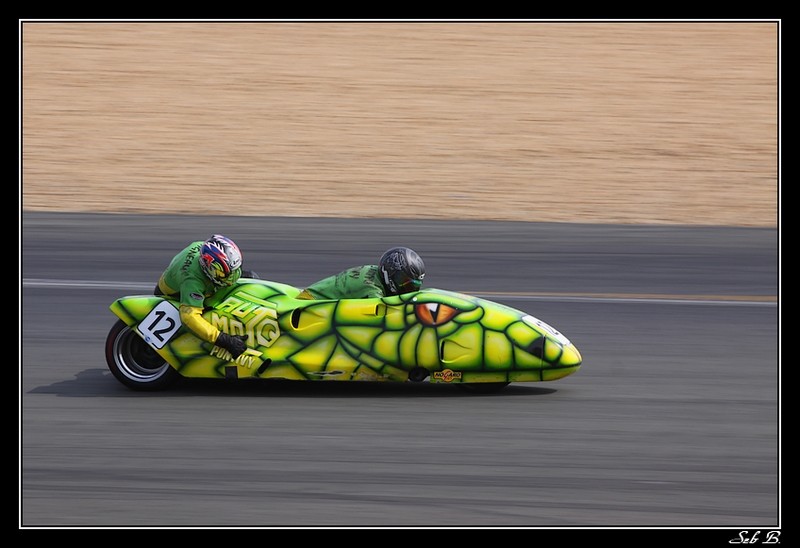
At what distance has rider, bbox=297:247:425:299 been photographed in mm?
8984

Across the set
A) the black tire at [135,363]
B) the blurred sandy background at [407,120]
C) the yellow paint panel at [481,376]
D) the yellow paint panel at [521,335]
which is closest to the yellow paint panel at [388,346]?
the yellow paint panel at [481,376]

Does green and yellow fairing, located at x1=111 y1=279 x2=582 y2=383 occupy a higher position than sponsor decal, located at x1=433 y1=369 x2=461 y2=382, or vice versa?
green and yellow fairing, located at x1=111 y1=279 x2=582 y2=383

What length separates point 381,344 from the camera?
8.86 metres

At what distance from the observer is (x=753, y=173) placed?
60.4ft

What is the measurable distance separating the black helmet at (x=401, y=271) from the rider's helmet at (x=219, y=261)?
109 centimetres

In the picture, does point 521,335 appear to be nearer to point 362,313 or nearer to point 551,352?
point 551,352

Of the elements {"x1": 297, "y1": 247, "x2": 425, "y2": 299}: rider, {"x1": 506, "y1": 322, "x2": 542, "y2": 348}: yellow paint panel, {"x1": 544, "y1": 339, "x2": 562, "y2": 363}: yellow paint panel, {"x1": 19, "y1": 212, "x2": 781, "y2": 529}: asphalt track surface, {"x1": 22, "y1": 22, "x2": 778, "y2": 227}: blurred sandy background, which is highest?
{"x1": 22, "y1": 22, "x2": 778, "y2": 227}: blurred sandy background

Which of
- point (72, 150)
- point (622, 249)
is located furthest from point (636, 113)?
point (72, 150)

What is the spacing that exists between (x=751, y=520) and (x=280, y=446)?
2.98 metres

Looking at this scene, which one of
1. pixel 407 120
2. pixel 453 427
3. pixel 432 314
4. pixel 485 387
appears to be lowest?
pixel 453 427

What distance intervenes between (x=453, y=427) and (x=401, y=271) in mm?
1325

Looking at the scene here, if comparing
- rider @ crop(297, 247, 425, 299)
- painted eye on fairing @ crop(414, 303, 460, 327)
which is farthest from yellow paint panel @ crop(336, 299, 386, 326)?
painted eye on fairing @ crop(414, 303, 460, 327)

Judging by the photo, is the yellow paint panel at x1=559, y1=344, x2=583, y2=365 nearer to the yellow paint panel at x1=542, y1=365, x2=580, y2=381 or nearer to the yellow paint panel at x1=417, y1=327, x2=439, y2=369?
the yellow paint panel at x1=542, y1=365, x2=580, y2=381

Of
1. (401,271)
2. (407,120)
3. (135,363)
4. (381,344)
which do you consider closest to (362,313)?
(381,344)
